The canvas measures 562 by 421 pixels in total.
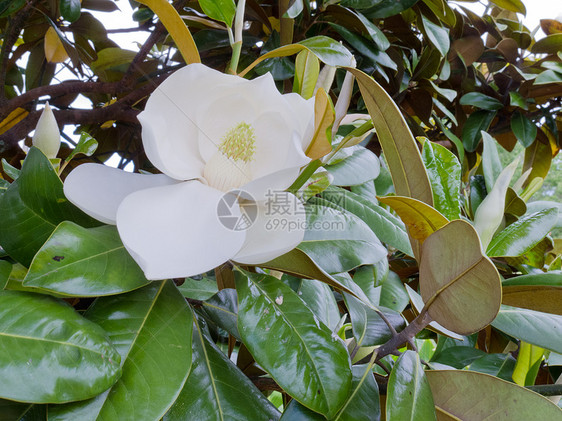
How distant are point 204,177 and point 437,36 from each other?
0.98 m

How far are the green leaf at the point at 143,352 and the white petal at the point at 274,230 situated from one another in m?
0.08

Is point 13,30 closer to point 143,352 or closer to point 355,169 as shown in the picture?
point 355,169

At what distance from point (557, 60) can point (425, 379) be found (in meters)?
1.53

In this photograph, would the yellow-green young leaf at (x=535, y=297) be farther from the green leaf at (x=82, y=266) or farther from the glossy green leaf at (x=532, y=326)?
the green leaf at (x=82, y=266)

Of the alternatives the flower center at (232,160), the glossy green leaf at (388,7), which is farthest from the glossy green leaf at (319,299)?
the glossy green leaf at (388,7)

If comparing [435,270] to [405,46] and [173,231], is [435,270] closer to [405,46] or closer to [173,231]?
[173,231]

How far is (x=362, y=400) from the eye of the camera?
0.42 m

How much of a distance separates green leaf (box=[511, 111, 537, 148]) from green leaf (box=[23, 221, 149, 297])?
133 cm

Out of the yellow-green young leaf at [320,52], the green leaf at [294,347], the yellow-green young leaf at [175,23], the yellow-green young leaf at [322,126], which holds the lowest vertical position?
the green leaf at [294,347]

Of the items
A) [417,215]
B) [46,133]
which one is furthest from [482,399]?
[46,133]

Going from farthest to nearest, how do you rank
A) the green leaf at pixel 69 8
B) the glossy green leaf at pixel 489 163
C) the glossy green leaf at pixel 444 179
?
the green leaf at pixel 69 8
the glossy green leaf at pixel 489 163
the glossy green leaf at pixel 444 179

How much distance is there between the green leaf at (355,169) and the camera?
2.02ft

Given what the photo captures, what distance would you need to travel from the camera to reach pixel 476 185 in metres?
0.94

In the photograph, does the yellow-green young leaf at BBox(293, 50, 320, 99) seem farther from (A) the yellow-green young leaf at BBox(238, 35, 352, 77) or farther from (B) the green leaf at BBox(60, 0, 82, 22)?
(B) the green leaf at BBox(60, 0, 82, 22)
